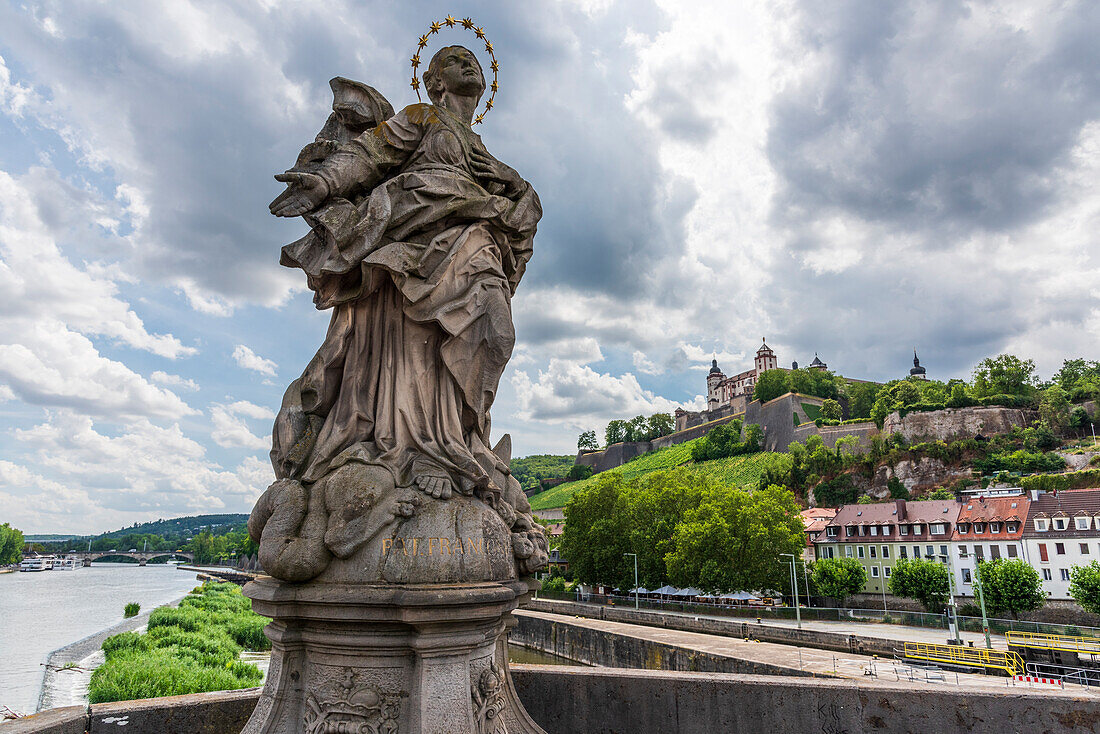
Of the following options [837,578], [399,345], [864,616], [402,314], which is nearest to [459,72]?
[402,314]

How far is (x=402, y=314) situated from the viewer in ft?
17.5

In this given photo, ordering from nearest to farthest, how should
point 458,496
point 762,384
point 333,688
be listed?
point 333,688
point 458,496
point 762,384

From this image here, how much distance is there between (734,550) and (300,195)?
126 ft

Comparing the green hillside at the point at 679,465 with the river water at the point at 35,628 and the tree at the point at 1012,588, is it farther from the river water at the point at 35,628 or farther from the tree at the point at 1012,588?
the river water at the point at 35,628

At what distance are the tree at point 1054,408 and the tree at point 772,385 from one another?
32584 millimetres

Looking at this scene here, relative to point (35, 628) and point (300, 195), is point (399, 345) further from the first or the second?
point (35, 628)

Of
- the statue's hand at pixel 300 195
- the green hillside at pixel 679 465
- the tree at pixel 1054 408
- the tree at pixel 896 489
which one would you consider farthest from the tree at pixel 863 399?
the statue's hand at pixel 300 195

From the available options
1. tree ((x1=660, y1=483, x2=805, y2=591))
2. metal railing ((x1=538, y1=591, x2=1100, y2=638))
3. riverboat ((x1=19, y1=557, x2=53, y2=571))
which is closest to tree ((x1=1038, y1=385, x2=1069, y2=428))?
metal railing ((x1=538, y1=591, x2=1100, y2=638))

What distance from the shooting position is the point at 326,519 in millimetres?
4504

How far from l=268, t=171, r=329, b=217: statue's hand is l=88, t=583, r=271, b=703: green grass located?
7.52 meters

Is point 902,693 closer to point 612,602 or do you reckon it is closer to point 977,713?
point 977,713

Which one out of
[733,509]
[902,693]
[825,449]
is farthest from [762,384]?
[902,693]

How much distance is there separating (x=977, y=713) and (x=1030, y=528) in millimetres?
48956

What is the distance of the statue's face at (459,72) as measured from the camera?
240 inches
